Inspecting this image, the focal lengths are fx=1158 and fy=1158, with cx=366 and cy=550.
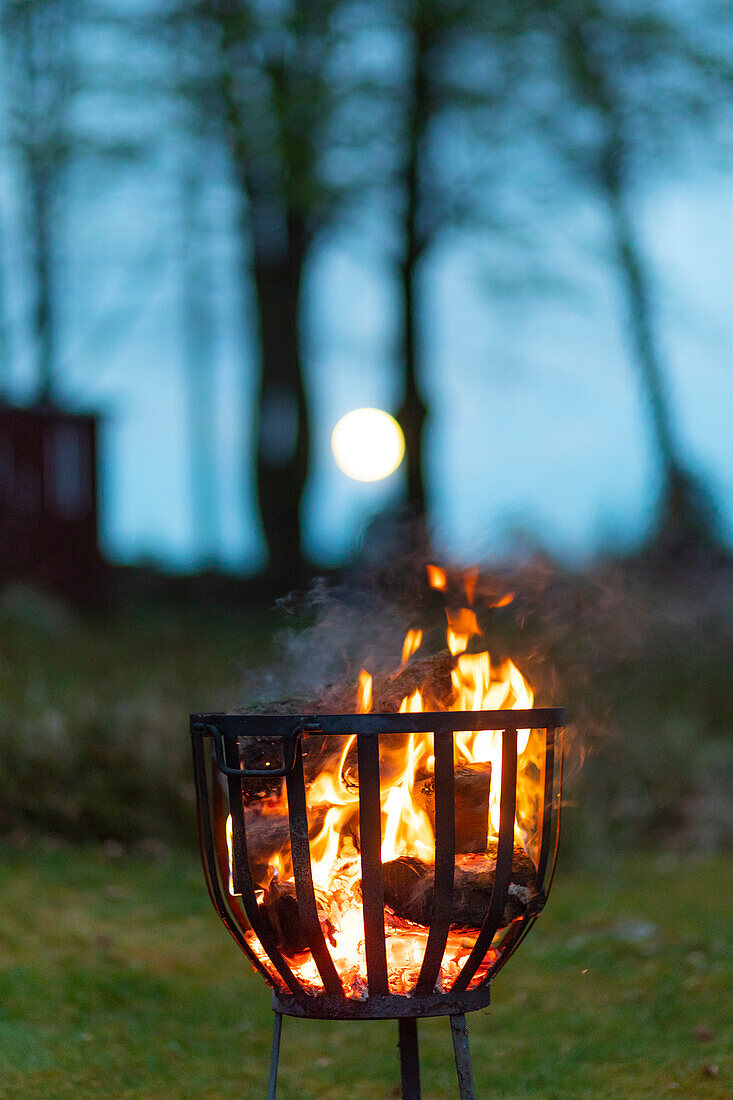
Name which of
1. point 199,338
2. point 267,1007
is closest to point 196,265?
point 199,338

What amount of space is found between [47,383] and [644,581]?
8072 millimetres

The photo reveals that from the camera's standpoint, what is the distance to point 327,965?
6.75ft

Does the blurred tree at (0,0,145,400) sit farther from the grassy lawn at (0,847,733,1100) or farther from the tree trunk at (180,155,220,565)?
the grassy lawn at (0,847,733,1100)

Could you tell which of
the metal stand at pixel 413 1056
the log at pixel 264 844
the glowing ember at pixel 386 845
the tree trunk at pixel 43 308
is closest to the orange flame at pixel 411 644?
the glowing ember at pixel 386 845

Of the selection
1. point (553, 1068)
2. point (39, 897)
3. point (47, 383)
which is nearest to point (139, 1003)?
point (39, 897)

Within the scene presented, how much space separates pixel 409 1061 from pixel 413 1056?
12 mm

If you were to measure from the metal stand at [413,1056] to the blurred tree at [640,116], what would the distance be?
7300 mm

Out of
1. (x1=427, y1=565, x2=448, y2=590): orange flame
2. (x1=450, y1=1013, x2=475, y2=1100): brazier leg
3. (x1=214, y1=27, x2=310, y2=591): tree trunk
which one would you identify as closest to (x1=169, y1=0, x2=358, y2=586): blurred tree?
(x1=214, y1=27, x2=310, y2=591): tree trunk

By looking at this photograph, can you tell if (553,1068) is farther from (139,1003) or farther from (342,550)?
(342,550)

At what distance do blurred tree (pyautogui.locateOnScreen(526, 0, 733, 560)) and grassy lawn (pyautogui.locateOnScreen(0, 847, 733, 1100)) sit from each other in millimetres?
5476

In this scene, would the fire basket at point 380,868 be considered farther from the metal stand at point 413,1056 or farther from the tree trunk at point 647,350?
the tree trunk at point 647,350

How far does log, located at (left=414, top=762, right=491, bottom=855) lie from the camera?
2.13 metres

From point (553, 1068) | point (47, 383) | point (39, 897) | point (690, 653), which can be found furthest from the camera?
point (47, 383)

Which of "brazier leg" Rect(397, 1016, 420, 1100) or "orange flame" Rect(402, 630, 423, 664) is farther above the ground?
"orange flame" Rect(402, 630, 423, 664)
